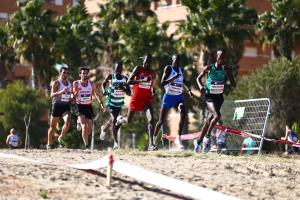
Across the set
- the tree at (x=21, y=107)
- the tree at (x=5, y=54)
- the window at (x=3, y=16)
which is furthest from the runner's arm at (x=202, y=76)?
the window at (x=3, y=16)

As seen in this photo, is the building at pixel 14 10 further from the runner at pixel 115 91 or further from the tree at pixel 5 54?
the runner at pixel 115 91

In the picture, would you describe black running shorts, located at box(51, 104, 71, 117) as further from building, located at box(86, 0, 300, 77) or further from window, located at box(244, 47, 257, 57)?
window, located at box(244, 47, 257, 57)

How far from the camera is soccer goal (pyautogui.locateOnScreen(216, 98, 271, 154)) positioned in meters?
18.1

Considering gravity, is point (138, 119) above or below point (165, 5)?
below

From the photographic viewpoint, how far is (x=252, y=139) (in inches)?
721

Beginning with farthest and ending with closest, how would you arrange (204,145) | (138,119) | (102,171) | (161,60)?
(138,119) < (161,60) < (204,145) < (102,171)

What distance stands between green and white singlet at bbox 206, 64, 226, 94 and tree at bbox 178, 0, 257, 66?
28.3 metres

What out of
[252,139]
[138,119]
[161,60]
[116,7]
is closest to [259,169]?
[252,139]

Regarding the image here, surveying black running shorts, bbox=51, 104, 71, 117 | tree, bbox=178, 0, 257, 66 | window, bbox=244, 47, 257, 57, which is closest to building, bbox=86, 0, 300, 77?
window, bbox=244, 47, 257, 57

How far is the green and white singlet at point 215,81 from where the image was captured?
15109 millimetres

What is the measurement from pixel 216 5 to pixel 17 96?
19.4 metres

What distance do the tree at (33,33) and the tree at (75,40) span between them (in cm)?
77

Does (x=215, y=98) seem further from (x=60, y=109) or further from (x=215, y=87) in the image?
(x=60, y=109)

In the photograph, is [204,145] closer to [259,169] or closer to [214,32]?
[259,169]
